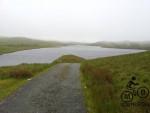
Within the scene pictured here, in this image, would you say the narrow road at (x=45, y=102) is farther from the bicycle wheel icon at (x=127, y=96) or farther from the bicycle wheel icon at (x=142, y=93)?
the bicycle wheel icon at (x=142, y=93)

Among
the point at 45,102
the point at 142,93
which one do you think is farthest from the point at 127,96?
the point at 45,102

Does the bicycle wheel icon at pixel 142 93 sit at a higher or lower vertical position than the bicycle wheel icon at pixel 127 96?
higher

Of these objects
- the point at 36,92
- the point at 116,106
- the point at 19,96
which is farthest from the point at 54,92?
the point at 116,106

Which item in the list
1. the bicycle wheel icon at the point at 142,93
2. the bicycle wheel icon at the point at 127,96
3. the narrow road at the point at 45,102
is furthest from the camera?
the bicycle wheel icon at the point at 142,93

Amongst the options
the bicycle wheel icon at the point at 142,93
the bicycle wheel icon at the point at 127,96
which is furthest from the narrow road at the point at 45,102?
the bicycle wheel icon at the point at 142,93

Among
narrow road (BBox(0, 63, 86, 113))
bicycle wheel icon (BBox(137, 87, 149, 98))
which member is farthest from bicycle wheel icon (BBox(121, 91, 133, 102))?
narrow road (BBox(0, 63, 86, 113))

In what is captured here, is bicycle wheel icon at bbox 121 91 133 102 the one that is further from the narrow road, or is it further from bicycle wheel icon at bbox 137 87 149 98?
the narrow road

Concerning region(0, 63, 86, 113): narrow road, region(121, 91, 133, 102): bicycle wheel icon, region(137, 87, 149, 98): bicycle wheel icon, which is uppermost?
region(137, 87, 149, 98): bicycle wheel icon

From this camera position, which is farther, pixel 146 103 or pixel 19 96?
pixel 19 96

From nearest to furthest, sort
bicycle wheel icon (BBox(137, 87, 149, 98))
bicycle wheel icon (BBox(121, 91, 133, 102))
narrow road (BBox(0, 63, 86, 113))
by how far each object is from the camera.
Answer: narrow road (BBox(0, 63, 86, 113))
bicycle wheel icon (BBox(121, 91, 133, 102))
bicycle wheel icon (BBox(137, 87, 149, 98))

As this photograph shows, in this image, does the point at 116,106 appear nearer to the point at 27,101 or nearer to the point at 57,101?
the point at 57,101

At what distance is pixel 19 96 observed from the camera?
67.4 ft

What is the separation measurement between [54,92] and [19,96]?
3.31m

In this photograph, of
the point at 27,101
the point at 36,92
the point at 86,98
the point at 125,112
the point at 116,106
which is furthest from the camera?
the point at 36,92
